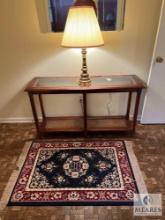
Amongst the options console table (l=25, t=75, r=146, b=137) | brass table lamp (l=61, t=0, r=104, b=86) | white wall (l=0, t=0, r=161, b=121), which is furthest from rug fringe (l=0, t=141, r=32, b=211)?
brass table lamp (l=61, t=0, r=104, b=86)

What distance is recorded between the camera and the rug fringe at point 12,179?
1.50 meters

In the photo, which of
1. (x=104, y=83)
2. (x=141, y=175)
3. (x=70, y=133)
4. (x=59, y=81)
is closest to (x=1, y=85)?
(x=59, y=81)

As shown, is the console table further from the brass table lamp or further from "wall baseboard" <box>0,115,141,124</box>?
the brass table lamp

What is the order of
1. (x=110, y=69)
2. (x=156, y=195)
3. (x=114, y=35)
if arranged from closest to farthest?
(x=156, y=195), (x=114, y=35), (x=110, y=69)

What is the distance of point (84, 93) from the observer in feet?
6.40

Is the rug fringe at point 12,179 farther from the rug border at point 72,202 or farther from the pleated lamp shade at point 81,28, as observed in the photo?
the pleated lamp shade at point 81,28

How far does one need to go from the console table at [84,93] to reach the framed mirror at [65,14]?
56 cm

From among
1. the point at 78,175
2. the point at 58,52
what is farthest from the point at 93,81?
the point at 78,175

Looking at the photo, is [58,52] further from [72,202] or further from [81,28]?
[72,202]

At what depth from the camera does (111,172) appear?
1734 millimetres

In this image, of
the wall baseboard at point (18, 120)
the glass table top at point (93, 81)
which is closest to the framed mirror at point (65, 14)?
the glass table top at point (93, 81)

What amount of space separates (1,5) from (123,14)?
1.29m

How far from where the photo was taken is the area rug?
59.2 inches

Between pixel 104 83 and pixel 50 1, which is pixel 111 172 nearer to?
pixel 104 83
